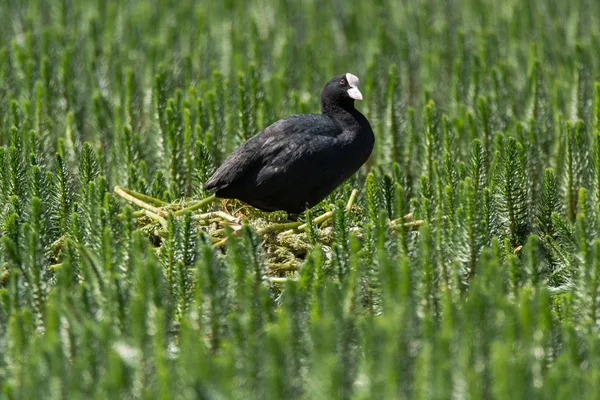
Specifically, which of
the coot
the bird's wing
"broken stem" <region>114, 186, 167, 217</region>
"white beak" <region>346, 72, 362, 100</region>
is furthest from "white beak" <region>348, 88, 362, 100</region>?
"broken stem" <region>114, 186, 167, 217</region>

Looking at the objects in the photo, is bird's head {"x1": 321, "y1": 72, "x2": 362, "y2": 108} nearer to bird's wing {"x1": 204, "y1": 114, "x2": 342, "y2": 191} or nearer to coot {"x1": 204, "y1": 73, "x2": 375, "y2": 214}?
coot {"x1": 204, "y1": 73, "x2": 375, "y2": 214}

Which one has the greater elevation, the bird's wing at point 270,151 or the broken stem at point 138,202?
the bird's wing at point 270,151

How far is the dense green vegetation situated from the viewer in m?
3.78

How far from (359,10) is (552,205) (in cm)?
555

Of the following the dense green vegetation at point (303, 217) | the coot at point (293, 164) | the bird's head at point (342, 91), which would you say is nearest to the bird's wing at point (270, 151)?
the coot at point (293, 164)

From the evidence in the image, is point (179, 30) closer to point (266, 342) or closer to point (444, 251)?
point (444, 251)

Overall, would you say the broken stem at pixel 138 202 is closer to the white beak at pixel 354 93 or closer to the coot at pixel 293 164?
the coot at pixel 293 164

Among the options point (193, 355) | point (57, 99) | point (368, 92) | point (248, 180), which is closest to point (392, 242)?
point (248, 180)

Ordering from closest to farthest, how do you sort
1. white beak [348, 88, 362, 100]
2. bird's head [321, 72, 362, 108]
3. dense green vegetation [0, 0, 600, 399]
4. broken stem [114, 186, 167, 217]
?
dense green vegetation [0, 0, 600, 399] → broken stem [114, 186, 167, 217] → white beak [348, 88, 362, 100] → bird's head [321, 72, 362, 108]

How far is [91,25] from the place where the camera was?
9.56m

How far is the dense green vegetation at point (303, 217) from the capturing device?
3.78m

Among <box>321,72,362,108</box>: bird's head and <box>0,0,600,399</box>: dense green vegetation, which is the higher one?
<box>321,72,362,108</box>: bird's head

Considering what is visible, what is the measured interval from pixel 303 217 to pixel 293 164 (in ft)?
2.18

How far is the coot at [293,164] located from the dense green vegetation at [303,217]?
197mm
